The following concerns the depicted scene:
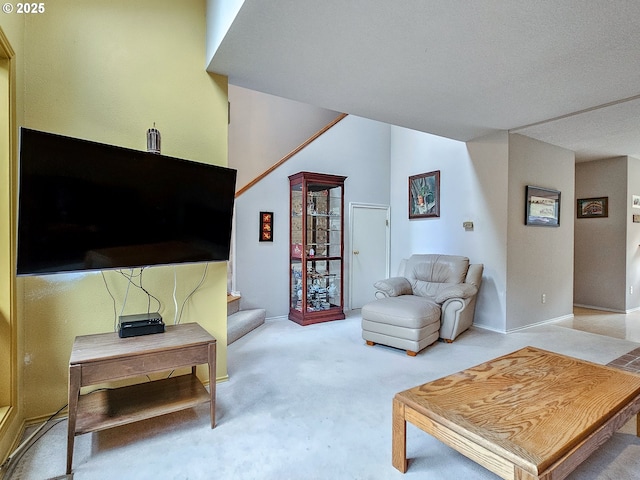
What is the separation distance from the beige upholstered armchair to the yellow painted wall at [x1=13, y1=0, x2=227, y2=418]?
63.9 inches

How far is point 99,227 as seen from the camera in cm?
184

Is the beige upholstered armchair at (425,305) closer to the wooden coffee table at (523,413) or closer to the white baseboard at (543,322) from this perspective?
the white baseboard at (543,322)

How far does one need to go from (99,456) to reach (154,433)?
0.28 meters

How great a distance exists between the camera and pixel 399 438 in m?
1.66

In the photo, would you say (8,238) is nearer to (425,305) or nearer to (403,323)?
(403,323)

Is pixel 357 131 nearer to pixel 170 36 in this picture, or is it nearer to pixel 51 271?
pixel 170 36

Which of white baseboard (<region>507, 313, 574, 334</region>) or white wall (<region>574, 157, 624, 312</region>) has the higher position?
white wall (<region>574, 157, 624, 312</region>)

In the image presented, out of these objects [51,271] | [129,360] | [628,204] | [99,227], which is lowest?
[129,360]

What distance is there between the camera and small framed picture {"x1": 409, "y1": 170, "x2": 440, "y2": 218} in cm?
491

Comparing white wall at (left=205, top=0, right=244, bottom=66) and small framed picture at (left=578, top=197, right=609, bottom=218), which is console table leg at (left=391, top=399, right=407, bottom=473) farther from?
small framed picture at (left=578, top=197, right=609, bottom=218)

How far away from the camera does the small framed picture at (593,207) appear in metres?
5.48

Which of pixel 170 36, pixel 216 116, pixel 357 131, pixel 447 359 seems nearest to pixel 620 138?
pixel 357 131

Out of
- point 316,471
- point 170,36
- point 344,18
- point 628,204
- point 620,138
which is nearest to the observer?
point 316,471

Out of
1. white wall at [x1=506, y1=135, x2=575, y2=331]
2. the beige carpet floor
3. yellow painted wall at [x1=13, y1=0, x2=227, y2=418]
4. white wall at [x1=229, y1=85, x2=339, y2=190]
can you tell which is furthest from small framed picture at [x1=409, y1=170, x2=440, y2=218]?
yellow painted wall at [x1=13, y1=0, x2=227, y2=418]
